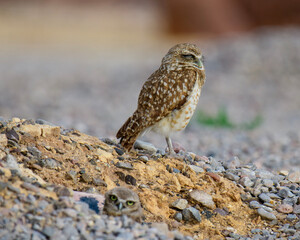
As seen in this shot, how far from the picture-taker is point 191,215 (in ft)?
15.1

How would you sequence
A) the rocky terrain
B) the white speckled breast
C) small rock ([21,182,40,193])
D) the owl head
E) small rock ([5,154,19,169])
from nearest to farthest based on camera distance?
the rocky terrain → small rock ([21,182,40,193]) → small rock ([5,154,19,169]) → the white speckled breast → the owl head

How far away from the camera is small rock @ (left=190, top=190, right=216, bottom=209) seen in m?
4.79

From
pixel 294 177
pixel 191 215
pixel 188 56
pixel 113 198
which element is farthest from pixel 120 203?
pixel 188 56

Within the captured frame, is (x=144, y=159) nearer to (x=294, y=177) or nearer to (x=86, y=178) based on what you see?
(x=86, y=178)

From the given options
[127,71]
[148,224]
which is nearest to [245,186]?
[148,224]

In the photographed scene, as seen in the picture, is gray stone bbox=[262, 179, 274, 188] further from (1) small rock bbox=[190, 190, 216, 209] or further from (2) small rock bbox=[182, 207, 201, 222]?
(2) small rock bbox=[182, 207, 201, 222]

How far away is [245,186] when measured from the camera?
206 inches

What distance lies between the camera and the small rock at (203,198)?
4785 mm

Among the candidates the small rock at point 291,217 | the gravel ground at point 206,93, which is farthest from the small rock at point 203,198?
the gravel ground at point 206,93

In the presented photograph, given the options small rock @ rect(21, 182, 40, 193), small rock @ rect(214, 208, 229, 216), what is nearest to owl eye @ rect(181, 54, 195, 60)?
small rock @ rect(214, 208, 229, 216)

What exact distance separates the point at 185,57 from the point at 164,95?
0.53 m

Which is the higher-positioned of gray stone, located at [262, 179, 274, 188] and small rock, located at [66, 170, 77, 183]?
gray stone, located at [262, 179, 274, 188]

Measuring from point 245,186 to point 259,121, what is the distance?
575 centimetres

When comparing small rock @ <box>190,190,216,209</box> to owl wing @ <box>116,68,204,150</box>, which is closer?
small rock @ <box>190,190,216,209</box>
